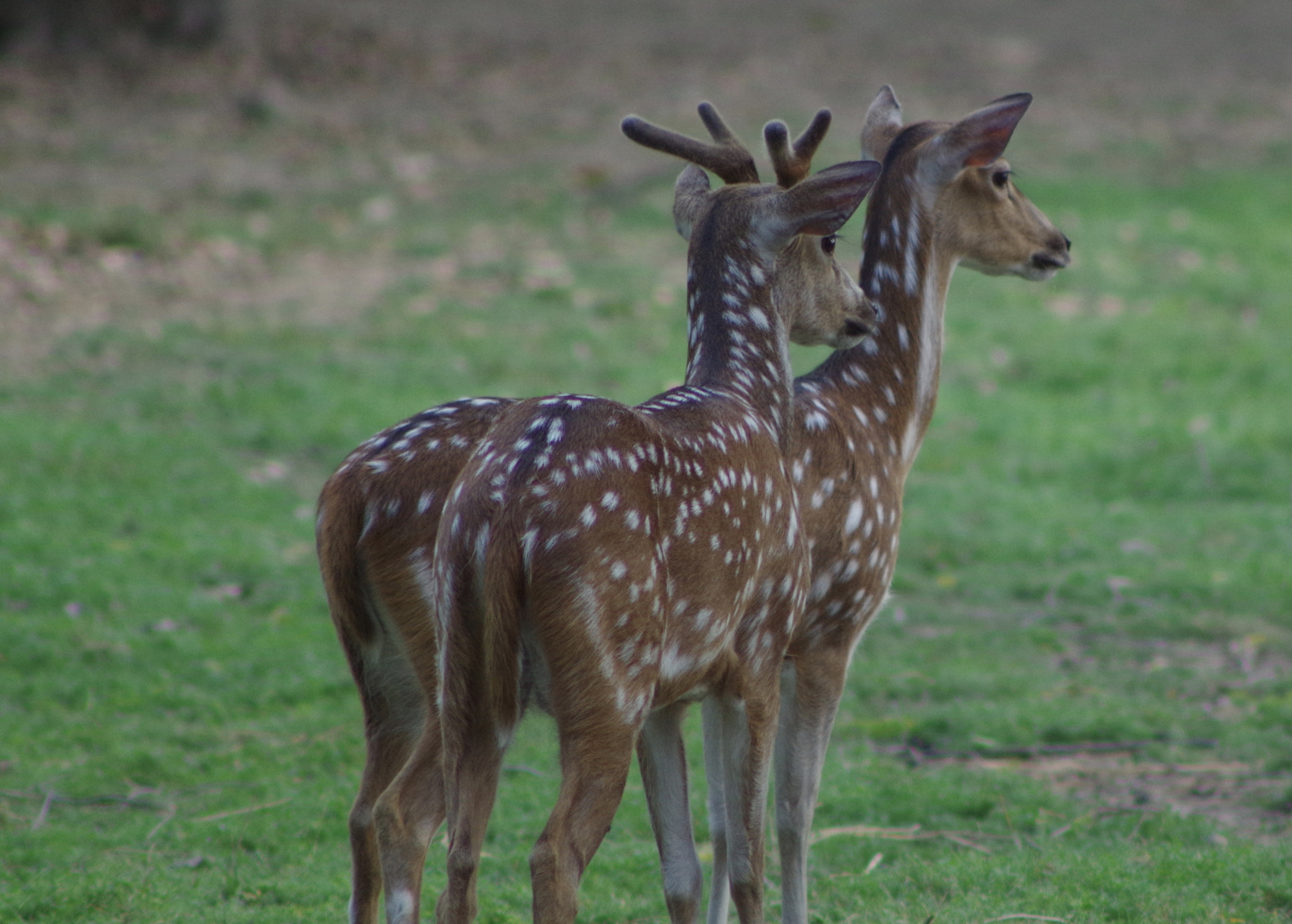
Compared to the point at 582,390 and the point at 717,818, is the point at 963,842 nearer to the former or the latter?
the point at 717,818

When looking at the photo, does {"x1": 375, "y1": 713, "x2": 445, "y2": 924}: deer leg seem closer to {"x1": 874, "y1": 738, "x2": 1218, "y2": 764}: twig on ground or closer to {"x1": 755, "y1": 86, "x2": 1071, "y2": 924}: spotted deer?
{"x1": 755, "y1": 86, "x2": 1071, "y2": 924}: spotted deer

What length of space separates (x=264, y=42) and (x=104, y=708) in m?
13.2

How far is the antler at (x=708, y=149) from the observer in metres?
4.72

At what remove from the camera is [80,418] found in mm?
9656

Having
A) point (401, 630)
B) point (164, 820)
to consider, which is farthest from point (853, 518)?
point (164, 820)

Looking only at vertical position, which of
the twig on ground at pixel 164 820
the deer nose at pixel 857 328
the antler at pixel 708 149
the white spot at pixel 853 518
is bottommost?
the twig on ground at pixel 164 820

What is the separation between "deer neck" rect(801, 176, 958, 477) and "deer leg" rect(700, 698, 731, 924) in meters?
1.13

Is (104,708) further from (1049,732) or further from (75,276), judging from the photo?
(75,276)

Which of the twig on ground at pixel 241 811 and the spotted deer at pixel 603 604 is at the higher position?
the spotted deer at pixel 603 604

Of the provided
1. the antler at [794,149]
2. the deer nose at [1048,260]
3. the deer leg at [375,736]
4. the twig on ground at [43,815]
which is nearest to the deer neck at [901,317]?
the deer nose at [1048,260]

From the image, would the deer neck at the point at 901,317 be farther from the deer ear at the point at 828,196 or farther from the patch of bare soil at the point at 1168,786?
the patch of bare soil at the point at 1168,786

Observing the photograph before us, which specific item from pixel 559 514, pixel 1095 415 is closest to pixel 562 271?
pixel 1095 415

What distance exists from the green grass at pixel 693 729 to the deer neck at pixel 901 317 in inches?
60.3

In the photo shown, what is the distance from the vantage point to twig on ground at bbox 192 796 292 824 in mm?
5441
